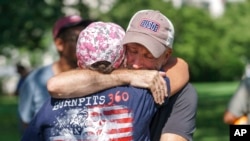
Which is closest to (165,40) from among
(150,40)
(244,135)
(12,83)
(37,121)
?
(150,40)

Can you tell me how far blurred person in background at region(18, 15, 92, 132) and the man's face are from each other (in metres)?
2.27

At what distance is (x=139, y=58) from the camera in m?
3.25

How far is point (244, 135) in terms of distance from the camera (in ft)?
13.1

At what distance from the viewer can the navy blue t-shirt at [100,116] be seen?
3074mm

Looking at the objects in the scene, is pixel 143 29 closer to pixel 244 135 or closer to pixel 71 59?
pixel 244 135

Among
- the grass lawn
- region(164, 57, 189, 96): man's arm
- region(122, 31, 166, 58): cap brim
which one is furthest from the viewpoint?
the grass lawn

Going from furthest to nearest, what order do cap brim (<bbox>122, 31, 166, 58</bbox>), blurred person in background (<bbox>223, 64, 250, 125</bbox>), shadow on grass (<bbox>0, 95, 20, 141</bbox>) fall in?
shadow on grass (<bbox>0, 95, 20, 141</bbox>) < blurred person in background (<bbox>223, 64, 250, 125</bbox>) < cap brim (<bbox>122, 31, 166, 58</bbox>)

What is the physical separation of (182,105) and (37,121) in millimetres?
658

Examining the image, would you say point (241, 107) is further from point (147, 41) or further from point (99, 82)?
point (99, 82)

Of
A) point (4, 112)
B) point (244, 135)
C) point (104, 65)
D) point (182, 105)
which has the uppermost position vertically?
point (104, 65)

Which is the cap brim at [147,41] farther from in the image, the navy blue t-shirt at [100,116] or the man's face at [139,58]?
the navy blue t-shirt at [100,116]

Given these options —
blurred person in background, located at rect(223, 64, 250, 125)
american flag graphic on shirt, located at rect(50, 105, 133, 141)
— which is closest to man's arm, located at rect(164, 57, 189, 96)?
american flag graphic on shirt, located at rect(50, 105, 133, 141)

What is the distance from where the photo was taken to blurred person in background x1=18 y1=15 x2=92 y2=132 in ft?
18.2

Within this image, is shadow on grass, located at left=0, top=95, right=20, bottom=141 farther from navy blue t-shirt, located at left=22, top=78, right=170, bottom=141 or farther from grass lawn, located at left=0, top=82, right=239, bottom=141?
navy blue t-shirt, located at left=22, top=78, right=170, bottom=141
